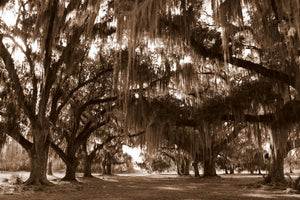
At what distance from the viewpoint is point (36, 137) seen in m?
11.3

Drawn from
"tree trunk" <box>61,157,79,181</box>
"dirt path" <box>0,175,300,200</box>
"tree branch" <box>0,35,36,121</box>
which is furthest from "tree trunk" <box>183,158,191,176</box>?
"tree branch" <box>0,35,36,121</box>

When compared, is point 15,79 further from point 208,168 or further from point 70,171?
point 208,168

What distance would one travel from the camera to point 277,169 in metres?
10.2

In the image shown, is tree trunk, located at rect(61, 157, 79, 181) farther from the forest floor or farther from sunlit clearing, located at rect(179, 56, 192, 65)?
sunlit clearing, located at rect(179, 56, 192, 65)

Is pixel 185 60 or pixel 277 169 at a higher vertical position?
pixel 185 60

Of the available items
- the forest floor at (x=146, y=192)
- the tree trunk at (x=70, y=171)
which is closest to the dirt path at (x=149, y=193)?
the forest floor at (x=146, y=192)

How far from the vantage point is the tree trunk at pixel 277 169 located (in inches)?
400

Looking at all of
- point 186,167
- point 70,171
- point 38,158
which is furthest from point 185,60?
point 186,167

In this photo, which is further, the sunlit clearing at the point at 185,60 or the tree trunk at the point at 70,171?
the tree trunk at the point at 70,171

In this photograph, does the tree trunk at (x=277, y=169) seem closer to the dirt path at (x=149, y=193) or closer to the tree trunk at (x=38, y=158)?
the dirt path at (x=149, y=193)

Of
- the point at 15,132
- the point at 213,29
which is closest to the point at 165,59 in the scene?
the point at 213,29

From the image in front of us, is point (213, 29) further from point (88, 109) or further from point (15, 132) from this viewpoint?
point (88, 109)

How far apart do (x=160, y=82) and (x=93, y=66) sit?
6186 millimetres

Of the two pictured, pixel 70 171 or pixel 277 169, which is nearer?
pixel 277 169
